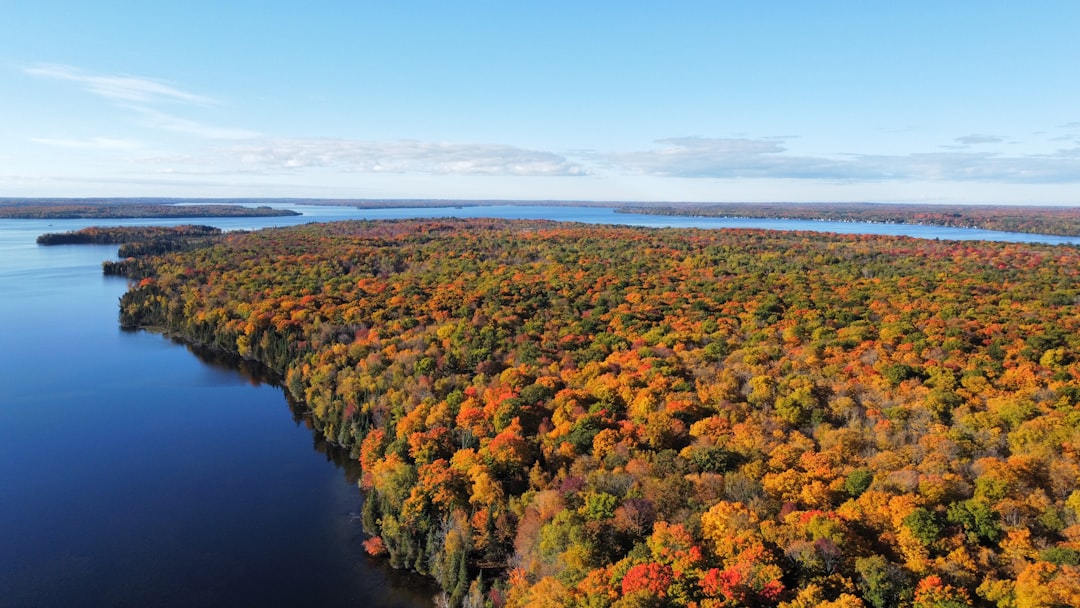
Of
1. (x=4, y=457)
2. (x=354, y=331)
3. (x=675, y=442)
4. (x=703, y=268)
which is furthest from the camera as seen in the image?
(x=703, y=268)

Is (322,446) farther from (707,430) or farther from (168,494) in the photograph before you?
(707,430)

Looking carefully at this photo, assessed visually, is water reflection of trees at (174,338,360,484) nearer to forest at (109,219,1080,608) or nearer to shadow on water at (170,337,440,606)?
shadow on water at (170,337,440,606)

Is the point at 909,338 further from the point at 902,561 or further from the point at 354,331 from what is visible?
the point at 354,331

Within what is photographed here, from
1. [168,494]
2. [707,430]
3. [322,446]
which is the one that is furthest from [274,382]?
[707,430]

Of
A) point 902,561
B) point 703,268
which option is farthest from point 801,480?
point 703,268

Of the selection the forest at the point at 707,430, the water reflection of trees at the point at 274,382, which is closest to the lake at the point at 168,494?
the water reflection of trees at the point at 274,382

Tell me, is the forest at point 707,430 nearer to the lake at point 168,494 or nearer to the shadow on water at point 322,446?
the shadow on water at point 322,446

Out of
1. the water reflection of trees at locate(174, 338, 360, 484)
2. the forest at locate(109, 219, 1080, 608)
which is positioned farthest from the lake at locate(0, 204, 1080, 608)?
the forest at locate(109, 219, 1080, 608)
